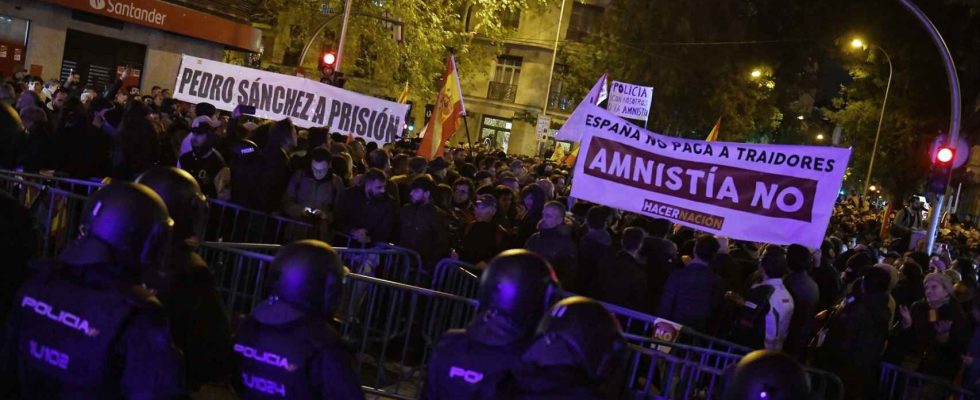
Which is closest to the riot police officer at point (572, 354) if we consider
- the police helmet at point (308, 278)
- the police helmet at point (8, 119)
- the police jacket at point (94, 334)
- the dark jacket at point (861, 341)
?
the police helmet at point (308, 278)

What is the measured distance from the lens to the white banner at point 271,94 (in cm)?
1280

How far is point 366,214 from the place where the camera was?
28.7 ft

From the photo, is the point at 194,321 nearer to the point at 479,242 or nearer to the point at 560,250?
the point at 560,250

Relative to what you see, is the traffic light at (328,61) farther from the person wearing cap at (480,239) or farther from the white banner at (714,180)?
the white banner at (714,180)

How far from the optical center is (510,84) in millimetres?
55656

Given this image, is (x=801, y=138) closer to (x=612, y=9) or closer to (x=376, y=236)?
(x=612, y=9)

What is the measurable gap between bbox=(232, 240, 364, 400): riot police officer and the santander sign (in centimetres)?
1869

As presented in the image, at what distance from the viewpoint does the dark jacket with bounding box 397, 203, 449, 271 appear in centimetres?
864

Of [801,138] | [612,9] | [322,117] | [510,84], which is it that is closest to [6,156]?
[322,117]

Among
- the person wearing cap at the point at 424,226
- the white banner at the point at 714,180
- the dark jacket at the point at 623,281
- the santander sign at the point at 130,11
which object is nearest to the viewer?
the white banner at the point at 714,180

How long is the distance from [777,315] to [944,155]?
30.5 ft

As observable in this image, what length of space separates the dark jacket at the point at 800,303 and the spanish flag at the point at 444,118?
6.58 m

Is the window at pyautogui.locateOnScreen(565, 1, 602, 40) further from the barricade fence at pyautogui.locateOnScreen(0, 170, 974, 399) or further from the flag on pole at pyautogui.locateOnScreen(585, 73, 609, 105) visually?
the barricade fence at pyautogui.locateOnScreen(0, 170, 974, 399)

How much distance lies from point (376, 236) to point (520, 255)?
202 inches
